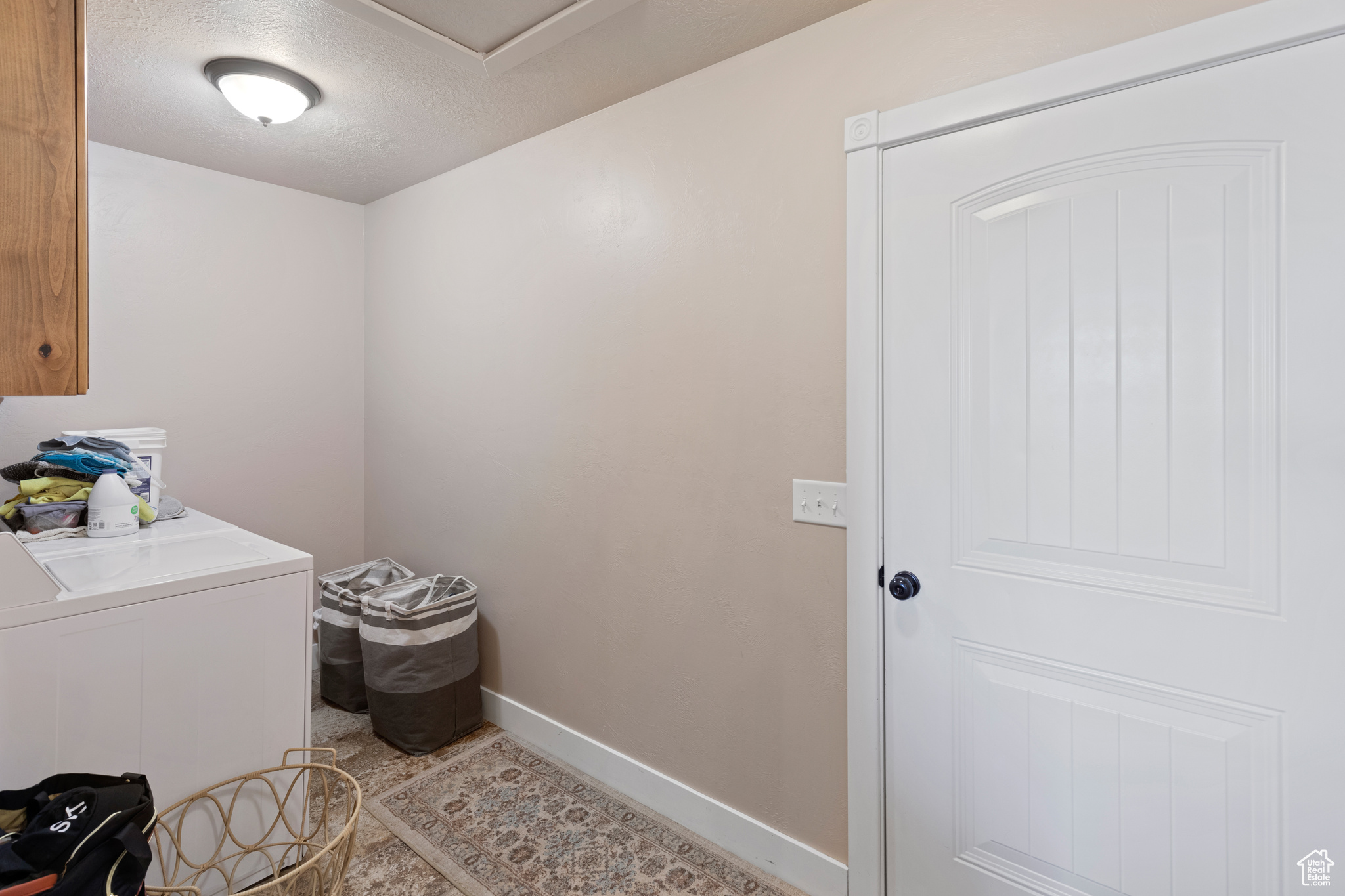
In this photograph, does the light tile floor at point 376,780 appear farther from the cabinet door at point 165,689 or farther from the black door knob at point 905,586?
the black door knob at point 905,586

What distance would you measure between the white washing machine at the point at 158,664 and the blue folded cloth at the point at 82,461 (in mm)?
341

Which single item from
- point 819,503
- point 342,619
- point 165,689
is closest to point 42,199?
point 165,689

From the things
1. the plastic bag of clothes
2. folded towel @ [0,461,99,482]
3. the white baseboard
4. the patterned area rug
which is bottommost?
the patterned area rug

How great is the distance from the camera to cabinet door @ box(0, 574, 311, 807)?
4.30ft

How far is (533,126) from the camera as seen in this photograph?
2.30 metres

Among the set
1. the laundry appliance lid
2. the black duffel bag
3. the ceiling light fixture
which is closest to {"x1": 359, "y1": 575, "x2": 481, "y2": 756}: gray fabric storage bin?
the laundry appliance lid

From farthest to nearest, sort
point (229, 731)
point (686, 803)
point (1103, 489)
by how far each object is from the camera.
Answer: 1. point (686, 803)
2. point (229, 731)
3. point (1103, 489)

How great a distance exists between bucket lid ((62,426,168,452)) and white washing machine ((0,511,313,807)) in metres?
0.58

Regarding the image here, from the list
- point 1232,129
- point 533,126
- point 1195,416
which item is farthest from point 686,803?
point 533,126

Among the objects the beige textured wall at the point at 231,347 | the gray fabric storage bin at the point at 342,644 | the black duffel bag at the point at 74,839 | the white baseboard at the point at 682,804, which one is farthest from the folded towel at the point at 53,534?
the white baseboard at the point at 682,804

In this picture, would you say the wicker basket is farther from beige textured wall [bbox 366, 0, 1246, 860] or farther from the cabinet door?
beige textured wall [bbox 366, 0, 1246, 860]

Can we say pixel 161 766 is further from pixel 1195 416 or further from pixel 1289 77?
pixel 1289 77

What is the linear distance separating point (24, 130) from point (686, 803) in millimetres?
2133

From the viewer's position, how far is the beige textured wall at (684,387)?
1.64m
